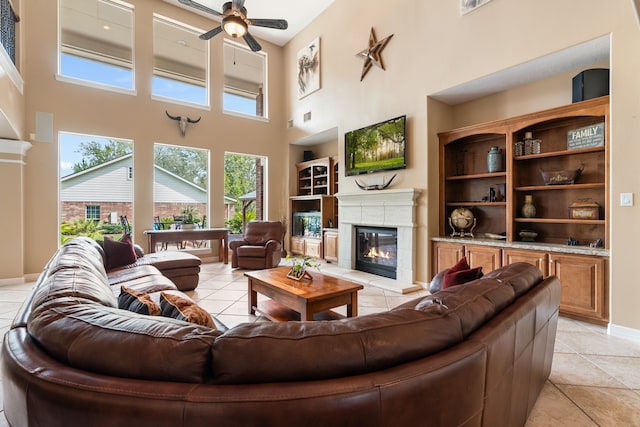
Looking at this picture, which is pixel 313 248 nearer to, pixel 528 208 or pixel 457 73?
pixel 528 208

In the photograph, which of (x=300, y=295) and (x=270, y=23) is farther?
(x=270, y=23)

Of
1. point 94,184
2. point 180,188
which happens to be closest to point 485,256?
point 180,188

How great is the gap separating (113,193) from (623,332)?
24.3ft

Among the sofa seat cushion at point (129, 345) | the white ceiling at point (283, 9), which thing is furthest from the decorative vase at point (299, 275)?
the white ceiling at point (283, 9)

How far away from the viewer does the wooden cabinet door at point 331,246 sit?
6289 mm

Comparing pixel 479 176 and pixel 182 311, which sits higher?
pixel 479 176

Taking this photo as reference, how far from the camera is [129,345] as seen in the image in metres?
0.84

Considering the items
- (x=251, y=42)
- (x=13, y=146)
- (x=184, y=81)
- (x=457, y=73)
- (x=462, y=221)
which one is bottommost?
(x=462, y=221)

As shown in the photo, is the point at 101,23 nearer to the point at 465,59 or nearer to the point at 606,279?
the point at 465,59

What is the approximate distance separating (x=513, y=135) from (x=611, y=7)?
4.66 ft

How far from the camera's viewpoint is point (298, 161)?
7766 mm

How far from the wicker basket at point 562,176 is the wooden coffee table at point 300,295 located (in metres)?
2.72

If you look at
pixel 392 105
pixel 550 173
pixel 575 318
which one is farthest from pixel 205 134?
pixel 575 318

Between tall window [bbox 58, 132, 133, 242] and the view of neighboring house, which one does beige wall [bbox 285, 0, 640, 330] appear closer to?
the view of neighboring house
